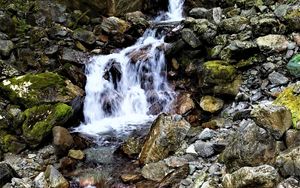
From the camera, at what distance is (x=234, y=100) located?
920 centimetres

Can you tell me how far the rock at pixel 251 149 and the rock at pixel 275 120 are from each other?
0.08 meters

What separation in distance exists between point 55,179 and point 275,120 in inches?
157

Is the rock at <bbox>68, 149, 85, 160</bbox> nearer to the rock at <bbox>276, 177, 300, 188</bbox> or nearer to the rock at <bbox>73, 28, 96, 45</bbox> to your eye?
the rock at <bbox>276, 177, 300, 188</bbox>

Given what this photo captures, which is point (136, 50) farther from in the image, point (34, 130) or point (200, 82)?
point (34, 130)

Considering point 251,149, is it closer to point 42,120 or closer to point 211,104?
point 211,104

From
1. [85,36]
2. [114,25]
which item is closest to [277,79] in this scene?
[114,25]

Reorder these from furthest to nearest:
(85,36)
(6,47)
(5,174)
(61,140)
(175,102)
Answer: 1. (85,36)
2. (6,47)
3. (175,102)
4. (61,140)
5. (5,174)

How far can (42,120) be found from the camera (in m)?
9.18

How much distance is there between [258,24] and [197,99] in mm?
2510

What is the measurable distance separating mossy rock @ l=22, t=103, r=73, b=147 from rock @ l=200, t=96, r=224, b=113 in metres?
3.25

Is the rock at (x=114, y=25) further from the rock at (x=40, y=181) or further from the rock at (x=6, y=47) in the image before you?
the rock at (x=40, y=181)

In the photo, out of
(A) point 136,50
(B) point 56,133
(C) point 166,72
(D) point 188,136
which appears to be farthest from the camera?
(A) point 136,50

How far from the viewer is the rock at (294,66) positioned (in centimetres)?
863

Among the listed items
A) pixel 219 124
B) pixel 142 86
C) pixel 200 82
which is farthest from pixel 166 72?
pixel 219 124
